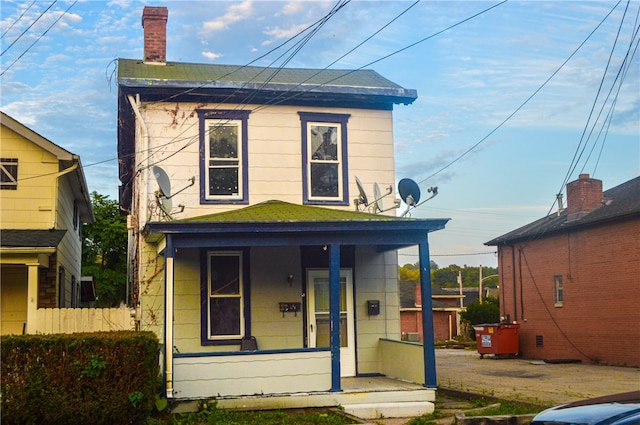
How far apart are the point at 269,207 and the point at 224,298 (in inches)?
82.2

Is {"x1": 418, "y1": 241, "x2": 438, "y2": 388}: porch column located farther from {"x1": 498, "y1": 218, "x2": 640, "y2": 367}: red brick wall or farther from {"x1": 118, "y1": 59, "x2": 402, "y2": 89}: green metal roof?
{"x1": 498, "y1": 218, "x2": 640, "y2": 367}: red brick wall

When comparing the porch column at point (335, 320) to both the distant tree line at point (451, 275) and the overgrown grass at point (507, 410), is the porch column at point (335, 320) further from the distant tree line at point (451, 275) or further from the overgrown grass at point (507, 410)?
the distant tree line at point (451, 275)

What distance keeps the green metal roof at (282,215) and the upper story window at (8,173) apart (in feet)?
13.6

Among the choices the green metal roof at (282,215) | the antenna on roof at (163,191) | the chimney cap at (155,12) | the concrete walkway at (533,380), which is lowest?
the concrete walkway at (533,380)

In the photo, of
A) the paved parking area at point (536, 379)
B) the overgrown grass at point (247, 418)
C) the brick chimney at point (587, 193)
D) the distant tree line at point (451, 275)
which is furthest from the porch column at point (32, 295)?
the distant tree line at point (451, 275)

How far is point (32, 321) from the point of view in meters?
14.6

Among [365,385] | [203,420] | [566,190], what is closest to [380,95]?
[365,385]

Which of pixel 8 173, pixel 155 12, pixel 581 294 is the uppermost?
pixel 155 12

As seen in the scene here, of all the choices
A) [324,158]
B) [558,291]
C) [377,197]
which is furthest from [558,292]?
[324,158]

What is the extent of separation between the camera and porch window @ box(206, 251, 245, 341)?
1552cm

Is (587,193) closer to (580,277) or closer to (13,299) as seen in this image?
(580,277)

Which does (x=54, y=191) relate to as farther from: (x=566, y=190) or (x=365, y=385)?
(x=566, y=190)

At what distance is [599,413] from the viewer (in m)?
6.63

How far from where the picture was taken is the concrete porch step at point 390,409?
43.1ft
